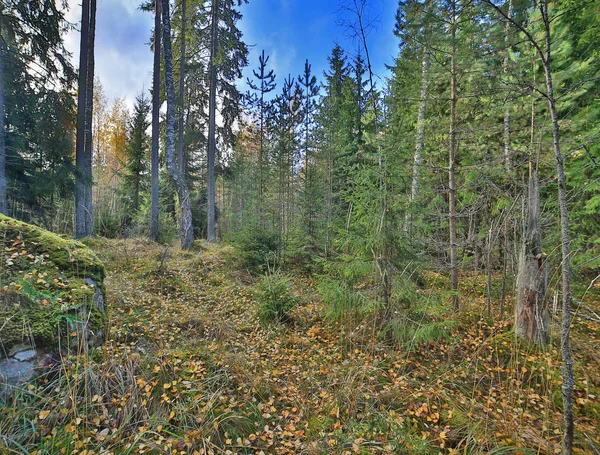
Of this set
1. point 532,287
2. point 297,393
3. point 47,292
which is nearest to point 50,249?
point 47,292

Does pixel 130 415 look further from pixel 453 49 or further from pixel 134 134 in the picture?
pixel 134 134

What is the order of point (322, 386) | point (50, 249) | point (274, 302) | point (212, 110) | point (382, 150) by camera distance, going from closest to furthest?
point (322, 386)
point (50, 249)
point (382, 150)
point (274, 302)
point (212, 110)

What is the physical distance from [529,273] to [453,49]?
3438 mm

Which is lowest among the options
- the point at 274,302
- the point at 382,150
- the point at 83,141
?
the point at 274,302

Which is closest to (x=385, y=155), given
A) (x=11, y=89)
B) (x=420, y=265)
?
(x=420, y=265)

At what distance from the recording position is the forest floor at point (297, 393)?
190cm

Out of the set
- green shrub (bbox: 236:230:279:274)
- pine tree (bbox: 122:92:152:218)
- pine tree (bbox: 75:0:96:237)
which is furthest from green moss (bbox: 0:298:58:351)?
pine tree (bbox: 122:92:152:218)

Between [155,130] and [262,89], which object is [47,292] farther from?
[262,89]

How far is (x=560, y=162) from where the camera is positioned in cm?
163

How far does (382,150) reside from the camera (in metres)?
3.50

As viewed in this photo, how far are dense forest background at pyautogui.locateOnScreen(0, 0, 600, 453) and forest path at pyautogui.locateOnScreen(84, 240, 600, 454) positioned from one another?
0.48m

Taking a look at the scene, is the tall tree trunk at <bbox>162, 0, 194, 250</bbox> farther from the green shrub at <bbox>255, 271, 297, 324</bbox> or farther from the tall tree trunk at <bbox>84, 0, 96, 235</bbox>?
the green shrub at <bbox>255, 271, 297, 324</bbox>

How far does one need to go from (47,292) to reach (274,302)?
2.63 metres

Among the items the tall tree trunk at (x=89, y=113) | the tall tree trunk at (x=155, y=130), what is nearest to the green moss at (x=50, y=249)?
the tall tree trunk at (x=89, y=113)
